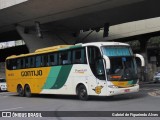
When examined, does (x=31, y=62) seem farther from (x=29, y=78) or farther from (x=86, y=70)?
(x=86, y=70)

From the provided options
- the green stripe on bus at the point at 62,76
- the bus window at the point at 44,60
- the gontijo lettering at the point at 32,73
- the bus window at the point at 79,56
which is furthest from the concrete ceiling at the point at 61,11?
the bus window at the point at 79,56

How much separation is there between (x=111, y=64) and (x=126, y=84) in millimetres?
1242

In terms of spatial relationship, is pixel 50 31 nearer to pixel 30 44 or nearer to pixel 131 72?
pixel 30 44

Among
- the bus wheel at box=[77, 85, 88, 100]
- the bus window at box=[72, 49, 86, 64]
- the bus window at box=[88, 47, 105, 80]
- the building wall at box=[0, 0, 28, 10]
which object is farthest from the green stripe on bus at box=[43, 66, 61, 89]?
the building wall at box=[0, 0, 28, 10]

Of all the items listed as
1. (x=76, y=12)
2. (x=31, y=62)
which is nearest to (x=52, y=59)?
(x=31, y=62)

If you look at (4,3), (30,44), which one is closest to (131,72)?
(4,3)

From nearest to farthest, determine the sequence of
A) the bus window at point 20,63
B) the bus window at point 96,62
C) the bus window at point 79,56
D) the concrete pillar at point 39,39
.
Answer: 1. the bus window at point 96,62
2. the bus window at point 79,56
3. the bus window at point 20,63
4. the concrete pillar at point 39,39

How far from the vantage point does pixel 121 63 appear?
1973 cm

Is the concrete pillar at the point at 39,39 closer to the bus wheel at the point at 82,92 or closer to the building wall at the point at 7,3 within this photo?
the building wall at the point at 7,3

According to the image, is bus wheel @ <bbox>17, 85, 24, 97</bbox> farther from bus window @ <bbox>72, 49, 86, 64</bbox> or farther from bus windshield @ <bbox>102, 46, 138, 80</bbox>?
bus windshield @ <bbox>102, 46, 138, 80</bbox>

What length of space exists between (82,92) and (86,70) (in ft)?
4.26

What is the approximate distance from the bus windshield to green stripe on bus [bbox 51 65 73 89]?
2.84 m

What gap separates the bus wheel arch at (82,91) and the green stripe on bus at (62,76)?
113cm

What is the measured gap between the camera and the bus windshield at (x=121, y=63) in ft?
63.8
